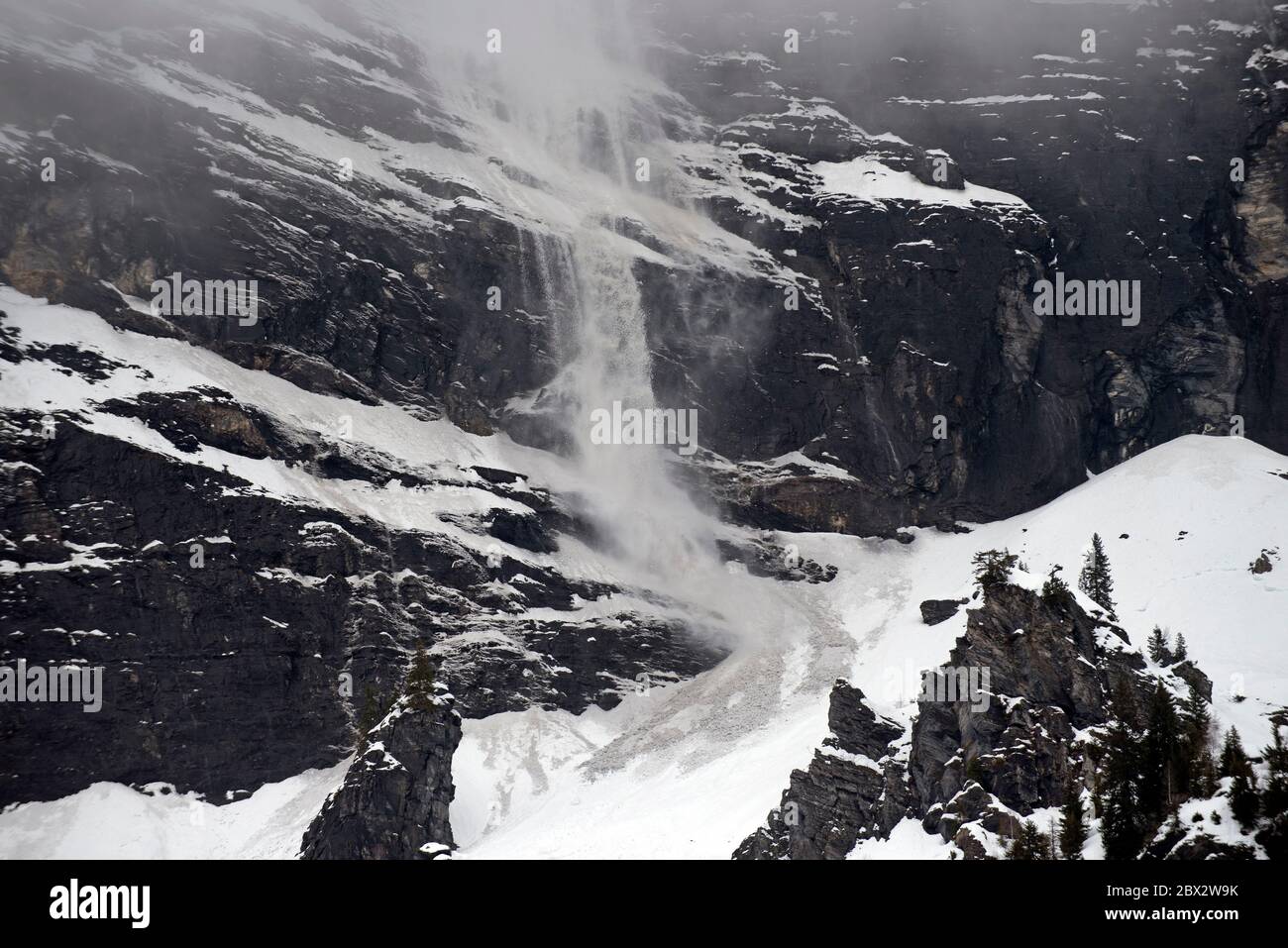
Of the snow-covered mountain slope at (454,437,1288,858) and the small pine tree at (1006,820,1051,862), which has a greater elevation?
the snow-covered mountain slope at (454,437,1288,858)

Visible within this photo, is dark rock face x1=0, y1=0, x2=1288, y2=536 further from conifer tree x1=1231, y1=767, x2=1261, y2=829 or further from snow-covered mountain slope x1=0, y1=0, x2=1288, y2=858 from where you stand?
conifer tree x1=1231, y1=767, x2=1261, y2=829

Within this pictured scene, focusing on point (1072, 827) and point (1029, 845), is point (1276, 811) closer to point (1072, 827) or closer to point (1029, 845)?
point (1072, 827)

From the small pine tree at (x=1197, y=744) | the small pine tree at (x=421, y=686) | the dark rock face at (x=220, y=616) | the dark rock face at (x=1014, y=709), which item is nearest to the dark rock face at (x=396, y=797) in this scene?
the small pine tree at (x=421, y=686)

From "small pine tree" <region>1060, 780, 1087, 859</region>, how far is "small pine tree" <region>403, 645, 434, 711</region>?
140ft

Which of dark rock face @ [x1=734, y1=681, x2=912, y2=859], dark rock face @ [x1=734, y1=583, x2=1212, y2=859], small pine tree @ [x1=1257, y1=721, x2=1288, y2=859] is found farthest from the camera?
dark rock face @ [x1=734, y1=681, x2=912, y2=859]

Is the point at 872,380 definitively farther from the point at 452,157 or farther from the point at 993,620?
the point at 993,620

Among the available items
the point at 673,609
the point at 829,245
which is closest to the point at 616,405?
the point at 673,609

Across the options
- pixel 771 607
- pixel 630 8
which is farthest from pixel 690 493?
pixel 630 8

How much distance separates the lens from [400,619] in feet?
364

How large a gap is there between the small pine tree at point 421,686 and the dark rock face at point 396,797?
0.86ft

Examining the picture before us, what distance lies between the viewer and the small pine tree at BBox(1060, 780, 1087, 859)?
60.5 meters

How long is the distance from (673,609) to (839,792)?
4504 centimetres

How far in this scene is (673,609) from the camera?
122 meters

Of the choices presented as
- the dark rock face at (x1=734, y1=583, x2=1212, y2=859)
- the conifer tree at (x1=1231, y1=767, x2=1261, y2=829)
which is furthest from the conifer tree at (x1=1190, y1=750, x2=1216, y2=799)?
the dark rock face at (x1=734, y1=583, x2=1212, y2=859)
